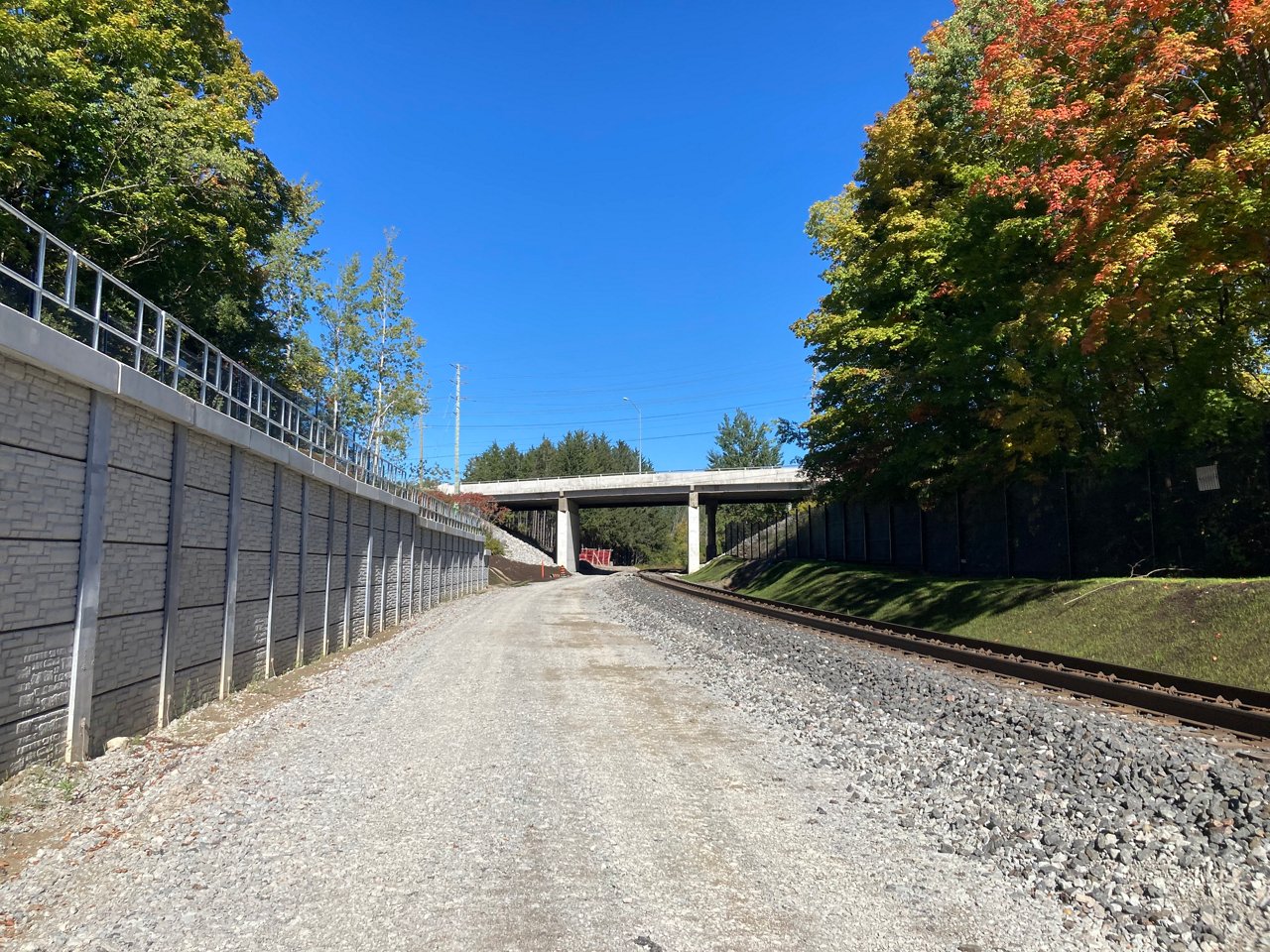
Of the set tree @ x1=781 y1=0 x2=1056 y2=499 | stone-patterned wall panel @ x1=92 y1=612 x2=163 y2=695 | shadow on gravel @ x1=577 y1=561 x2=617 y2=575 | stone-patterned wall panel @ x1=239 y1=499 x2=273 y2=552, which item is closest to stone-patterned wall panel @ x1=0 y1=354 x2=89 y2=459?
stone-patterned wall panel @ x1=92 y1=612 x2=163 y2=695

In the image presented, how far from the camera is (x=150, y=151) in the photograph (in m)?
17.7

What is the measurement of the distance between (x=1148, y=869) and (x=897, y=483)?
22.2 m

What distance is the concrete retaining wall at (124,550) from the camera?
22.5ft

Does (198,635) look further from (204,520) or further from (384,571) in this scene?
(384,571)

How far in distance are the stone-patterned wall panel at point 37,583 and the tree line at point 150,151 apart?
11.5m

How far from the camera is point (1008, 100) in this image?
15.6 meters

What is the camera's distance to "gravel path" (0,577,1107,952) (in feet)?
13.9

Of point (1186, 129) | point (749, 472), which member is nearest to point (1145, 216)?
point (1186, 129)

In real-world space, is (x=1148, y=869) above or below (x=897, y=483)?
below

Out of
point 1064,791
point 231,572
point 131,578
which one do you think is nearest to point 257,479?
point 231,572

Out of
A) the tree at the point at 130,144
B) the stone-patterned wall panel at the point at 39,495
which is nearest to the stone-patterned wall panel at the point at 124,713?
the stone-patterned wall panel at the point at 39,495

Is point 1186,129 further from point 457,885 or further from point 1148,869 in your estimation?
point 457,885

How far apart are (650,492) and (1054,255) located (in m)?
55.0

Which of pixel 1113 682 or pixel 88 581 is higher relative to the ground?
pixel 88 581
